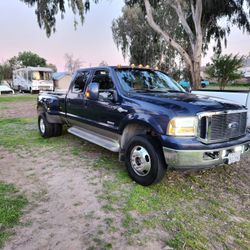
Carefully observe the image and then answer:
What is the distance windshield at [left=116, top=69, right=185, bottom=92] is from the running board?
101 cm

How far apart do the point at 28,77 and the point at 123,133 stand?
1017 inches

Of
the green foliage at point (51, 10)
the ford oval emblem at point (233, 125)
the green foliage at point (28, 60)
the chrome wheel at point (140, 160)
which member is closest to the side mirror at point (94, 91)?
the chrome wheel at point (140, 160)

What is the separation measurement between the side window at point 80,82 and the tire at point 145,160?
6.95 ft

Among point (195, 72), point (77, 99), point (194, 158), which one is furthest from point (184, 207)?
point (195, 72)

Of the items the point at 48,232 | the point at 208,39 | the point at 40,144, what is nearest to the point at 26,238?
the point at 48,232

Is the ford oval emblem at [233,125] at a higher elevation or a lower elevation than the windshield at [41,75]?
lower

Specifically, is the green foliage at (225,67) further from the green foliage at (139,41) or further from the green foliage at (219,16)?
the green foliage at (139,41)

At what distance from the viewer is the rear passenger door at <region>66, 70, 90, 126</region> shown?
531 cm

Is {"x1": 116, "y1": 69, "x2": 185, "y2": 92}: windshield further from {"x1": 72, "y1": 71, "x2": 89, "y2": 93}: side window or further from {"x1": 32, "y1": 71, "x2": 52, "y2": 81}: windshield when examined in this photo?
{"x1": 32, "y1": 71, "x2": 52, "y2": 81}: windshield

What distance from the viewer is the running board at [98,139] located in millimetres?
4430

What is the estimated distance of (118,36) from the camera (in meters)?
29.6

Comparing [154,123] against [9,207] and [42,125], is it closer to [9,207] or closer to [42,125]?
[9,207]

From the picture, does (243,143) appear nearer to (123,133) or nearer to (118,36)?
(123,133)

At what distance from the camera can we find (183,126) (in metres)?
3.29
